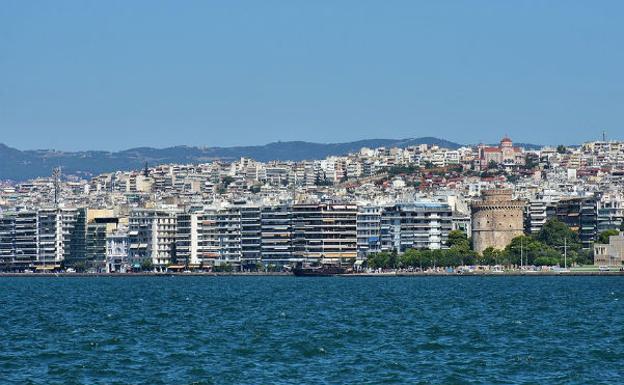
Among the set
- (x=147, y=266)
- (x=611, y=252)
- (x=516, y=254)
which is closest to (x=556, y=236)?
(x=516, y=254)

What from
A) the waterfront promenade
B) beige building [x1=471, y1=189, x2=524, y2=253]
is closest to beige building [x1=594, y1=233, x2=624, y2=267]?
the waterfront promenade

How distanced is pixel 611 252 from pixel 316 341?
85576 mm

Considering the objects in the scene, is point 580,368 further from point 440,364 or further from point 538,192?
point 538,192

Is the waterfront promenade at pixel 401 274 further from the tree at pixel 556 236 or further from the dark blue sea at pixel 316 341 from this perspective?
the dark blue sea at pixel 316 341

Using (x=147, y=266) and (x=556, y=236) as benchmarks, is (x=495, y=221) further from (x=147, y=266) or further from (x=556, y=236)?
(x=147, y=266)

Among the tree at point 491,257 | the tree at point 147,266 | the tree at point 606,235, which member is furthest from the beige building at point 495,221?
the tree at point 147,266

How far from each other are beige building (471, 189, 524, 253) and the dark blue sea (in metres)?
61.2

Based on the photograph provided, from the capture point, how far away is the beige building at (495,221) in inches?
5335

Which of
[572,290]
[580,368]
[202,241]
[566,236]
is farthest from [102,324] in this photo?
[202,241]

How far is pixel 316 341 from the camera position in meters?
44.7

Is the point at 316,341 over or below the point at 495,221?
below

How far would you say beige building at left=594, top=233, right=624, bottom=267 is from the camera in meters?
127

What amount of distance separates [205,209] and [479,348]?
109 m

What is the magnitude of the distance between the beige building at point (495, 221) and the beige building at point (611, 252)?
922 centimetres
